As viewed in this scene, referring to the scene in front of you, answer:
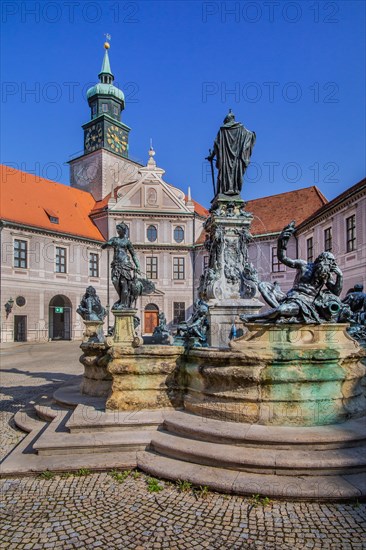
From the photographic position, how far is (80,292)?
98.6 ft

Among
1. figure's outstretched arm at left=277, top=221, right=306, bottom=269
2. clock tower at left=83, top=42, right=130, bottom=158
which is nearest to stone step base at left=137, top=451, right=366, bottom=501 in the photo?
figure's outstretched arm at left=277, top=221, right=306, bottom=269

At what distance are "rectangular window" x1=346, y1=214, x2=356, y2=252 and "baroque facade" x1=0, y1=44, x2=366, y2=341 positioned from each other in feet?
7.25

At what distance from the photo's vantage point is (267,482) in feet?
11.3

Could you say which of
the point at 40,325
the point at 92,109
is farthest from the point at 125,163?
the point at 40,325

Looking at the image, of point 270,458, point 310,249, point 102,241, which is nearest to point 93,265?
point 102,241

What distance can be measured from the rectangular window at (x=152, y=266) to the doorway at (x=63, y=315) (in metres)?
6.89

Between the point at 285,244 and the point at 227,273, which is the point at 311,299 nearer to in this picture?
the point at 285,244

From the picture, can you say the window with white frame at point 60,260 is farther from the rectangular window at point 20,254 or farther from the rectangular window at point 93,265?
the rectangular window at point 20,254

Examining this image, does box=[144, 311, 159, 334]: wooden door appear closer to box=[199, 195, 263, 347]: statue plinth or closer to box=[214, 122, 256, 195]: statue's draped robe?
box=[199, 195, 263, 347]: statue plinth

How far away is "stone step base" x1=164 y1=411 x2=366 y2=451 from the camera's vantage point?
382 centimetres

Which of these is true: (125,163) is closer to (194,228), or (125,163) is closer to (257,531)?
(194,228)

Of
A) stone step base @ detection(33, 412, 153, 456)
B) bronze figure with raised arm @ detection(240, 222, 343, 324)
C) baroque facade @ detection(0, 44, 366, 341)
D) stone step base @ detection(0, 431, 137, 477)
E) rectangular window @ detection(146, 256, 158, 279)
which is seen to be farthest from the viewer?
rectangular window @ detection(146, 256, 158, 279)

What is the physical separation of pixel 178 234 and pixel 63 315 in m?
11.6

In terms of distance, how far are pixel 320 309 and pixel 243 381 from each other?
1.42 m
